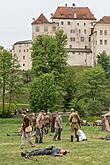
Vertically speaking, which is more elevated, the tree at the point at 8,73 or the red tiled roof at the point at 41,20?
the red tiled roof at the point at 41,20

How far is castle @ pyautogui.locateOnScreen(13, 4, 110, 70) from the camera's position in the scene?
467 feet

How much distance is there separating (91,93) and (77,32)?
2501 inches

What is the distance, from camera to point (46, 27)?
144875 mm

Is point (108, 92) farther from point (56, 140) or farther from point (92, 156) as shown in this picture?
point (92, 156)

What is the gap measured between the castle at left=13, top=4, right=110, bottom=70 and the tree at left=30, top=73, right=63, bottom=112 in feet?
210

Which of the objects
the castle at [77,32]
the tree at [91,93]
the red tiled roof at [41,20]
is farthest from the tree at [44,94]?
the red tiled roof at [41,20]

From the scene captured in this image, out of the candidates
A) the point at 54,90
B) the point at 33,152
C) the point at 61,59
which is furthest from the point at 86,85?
the point at 33,152

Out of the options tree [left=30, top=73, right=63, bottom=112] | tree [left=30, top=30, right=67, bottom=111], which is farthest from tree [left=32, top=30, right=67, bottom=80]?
tree [left=30, top=73, right=63, bottom=112]

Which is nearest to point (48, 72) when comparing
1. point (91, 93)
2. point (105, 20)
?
point (91, 93)

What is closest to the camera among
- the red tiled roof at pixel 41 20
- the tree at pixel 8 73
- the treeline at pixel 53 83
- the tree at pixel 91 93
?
the treeline at pixel 53 83

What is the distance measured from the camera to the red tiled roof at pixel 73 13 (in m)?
150

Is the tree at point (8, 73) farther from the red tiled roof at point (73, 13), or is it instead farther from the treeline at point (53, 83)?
the red tiled roof at point (73, 13)

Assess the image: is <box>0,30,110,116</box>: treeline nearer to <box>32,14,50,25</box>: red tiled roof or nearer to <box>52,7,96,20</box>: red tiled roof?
<box>32,14,50,25</box>: red tiled roof

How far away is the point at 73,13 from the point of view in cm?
15200
